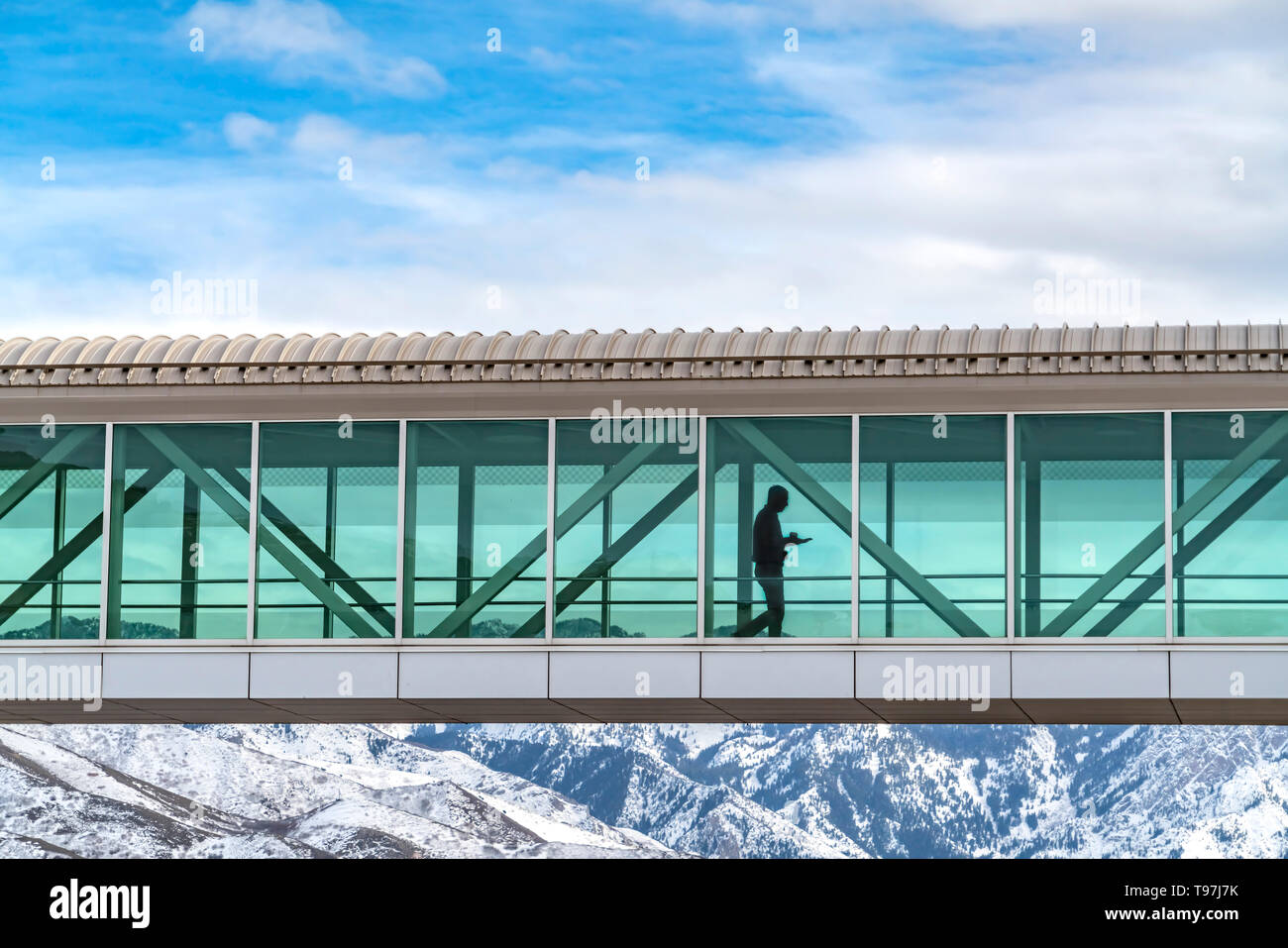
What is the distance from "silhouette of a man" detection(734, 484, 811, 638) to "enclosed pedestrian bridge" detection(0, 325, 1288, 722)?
4 cm

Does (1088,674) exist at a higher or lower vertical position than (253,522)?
lower

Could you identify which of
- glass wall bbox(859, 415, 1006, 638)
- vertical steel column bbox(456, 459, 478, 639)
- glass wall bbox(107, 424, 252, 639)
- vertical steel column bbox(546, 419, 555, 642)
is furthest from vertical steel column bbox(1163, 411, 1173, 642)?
glass wall bbox(107, 424, 252, 639)

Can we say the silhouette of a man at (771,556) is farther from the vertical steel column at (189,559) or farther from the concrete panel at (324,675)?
the vertical steel column at (189,559)

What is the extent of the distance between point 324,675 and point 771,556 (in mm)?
5654

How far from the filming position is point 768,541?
20531mm

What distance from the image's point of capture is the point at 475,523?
21.1 meters

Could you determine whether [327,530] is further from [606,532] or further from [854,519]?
[854,519]

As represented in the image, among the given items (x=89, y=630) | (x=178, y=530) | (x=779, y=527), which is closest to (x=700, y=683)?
(x=779, y=527)

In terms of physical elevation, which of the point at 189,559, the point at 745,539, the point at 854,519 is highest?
the point at 854,519

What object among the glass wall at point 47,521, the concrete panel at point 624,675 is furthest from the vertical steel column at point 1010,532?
the glass wall at point 47,521

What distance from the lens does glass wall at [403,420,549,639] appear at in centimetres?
2089

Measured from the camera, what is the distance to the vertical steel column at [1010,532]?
65.0ft
